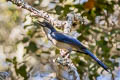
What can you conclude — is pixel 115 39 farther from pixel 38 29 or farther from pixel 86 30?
pixel 38 29

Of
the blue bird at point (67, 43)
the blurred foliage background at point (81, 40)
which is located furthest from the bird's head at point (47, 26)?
the blurred foliage background at point (81, 40)

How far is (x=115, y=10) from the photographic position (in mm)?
3877

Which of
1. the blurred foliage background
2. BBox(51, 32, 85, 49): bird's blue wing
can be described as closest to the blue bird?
BBox(51, 32, 85, 49): bird's blue wing

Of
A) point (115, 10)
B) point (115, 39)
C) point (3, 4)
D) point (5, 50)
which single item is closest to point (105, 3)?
point (115, 10)

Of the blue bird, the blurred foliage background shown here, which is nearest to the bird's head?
the blue bird

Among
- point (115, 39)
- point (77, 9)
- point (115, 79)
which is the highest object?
point (77, 9)

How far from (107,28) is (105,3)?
26cm

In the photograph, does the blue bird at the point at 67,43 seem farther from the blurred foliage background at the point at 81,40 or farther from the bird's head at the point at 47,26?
the blurred foliage background at the point at 81,40

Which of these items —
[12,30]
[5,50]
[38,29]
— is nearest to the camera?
[38,29]

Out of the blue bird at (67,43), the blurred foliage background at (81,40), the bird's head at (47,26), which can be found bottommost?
the blurred foliage background at (81,40)

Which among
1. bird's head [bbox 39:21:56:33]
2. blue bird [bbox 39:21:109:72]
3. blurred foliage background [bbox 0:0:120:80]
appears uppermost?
bird's head [bbox 39:21:56:33]

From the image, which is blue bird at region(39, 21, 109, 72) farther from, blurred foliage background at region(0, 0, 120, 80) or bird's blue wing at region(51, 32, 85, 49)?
blurred foliage background at region(0, 0, 120, 80)

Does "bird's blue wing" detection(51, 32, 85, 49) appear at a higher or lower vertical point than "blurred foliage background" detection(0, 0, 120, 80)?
higher

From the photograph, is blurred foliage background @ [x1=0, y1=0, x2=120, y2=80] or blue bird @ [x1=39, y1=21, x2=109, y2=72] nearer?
blue bird @ [x1=39, y1=21, x2=109, y2=72]
